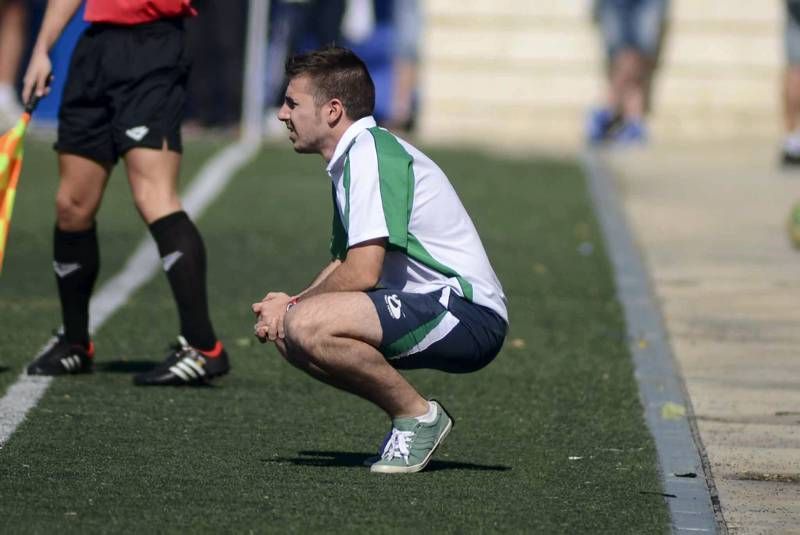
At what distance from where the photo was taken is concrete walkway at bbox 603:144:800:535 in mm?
6305

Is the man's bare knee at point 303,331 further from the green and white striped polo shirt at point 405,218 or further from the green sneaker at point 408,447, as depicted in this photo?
the green sneaker at point 408,447

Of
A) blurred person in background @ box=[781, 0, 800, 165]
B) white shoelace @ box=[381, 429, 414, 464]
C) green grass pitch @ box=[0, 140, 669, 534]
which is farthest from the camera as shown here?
blurred person in background @ box=[781, 0, 800, 165]

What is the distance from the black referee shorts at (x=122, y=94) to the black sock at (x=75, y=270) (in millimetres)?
353

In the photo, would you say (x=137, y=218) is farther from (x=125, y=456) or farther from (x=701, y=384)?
(x=125, y=456)

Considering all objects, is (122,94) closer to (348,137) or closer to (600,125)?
(348,137)

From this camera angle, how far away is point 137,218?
12.6m

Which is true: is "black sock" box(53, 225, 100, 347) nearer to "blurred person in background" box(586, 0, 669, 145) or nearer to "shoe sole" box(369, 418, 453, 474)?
"shoe sole" box(369, 418, 453, 474)

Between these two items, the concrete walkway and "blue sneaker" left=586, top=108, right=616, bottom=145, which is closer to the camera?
the concrete walkway

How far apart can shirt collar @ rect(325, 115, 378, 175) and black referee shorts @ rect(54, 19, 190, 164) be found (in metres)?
1.64

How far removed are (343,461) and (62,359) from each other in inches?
70.5

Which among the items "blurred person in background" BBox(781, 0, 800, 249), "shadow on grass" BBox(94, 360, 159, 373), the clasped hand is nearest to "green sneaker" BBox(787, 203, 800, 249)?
"blurred person in background" BBox(781, 0, 800, 249)

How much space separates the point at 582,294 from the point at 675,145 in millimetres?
8174

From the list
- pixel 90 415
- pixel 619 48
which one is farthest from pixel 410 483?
pixel 619 48

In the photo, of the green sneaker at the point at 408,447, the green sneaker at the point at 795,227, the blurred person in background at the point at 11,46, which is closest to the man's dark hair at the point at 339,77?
the green sneaker at the point at 408,447
